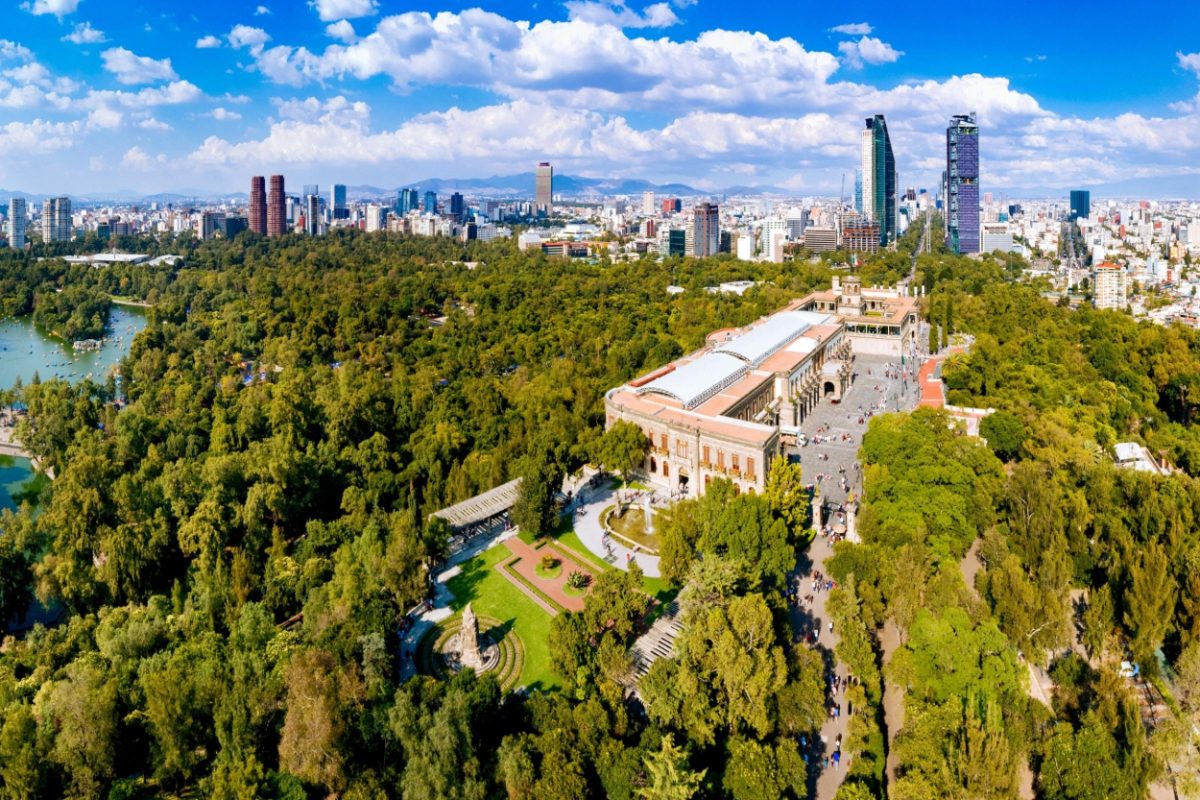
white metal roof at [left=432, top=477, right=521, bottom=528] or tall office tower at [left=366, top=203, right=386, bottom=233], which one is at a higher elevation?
tall office tower at [left=366, top=203, right=386, bottom=233]

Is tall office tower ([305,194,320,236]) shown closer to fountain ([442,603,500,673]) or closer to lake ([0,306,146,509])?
lake ([0,306,146,509])

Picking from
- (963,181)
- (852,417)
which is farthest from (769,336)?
(963,181)

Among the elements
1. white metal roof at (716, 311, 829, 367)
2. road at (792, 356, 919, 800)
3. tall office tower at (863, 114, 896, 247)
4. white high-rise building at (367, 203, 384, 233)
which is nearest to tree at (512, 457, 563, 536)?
road at (792, 356, 919, 800)

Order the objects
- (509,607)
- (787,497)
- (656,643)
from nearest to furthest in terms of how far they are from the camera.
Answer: (656,643) → (509,607) → (787,497)

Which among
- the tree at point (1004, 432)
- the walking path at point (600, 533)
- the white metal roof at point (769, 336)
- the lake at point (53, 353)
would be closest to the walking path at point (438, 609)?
the walking path at point (600, 533)

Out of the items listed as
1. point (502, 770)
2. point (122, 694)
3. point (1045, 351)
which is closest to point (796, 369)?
point (1045, 351)

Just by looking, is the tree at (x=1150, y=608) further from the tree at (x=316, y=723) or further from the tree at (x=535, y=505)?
the tree at (x=316, y=723)

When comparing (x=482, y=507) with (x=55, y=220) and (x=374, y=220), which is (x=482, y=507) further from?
Answer: (x=374, y=220)

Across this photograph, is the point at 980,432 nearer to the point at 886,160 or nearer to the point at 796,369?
the point at 796,369
